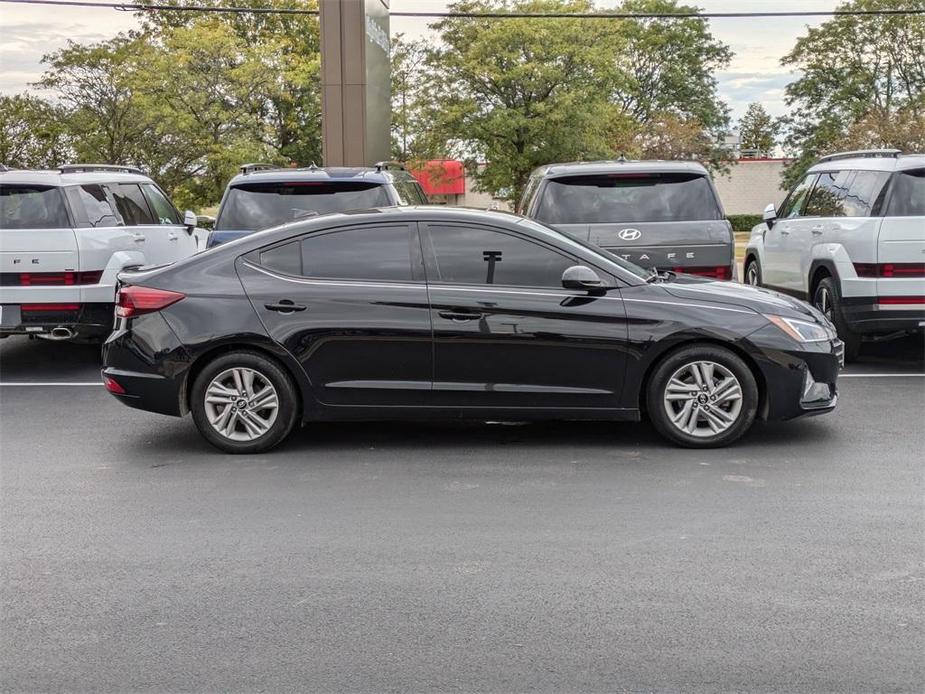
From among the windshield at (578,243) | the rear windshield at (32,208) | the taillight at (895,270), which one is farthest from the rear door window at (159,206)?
the taillight at (895,270)

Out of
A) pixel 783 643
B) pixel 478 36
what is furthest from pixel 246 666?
pixel 478 36

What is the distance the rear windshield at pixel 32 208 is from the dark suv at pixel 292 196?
148 cm

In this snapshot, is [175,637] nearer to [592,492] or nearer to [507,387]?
[592,492]

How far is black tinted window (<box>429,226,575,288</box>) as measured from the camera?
7.20 metres

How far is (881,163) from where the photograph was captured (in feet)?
32.6

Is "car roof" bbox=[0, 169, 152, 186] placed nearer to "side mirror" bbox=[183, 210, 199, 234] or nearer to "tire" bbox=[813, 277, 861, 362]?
"side mirror" bbox=[183, 210, 199, 234]

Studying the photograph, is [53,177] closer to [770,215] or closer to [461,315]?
[461,315]

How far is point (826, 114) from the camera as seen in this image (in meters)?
52.3

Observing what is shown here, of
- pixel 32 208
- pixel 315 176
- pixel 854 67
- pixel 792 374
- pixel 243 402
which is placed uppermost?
pixel 854 67

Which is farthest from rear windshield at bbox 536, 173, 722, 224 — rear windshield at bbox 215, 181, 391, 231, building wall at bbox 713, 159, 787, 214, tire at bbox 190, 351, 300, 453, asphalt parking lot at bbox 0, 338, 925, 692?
building wall at bbox 713, 159, 787, 214

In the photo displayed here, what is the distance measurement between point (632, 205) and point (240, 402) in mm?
4467

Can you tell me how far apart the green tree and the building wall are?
42.8 ft

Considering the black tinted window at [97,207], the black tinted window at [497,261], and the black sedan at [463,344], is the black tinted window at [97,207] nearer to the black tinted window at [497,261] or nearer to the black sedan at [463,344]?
the black sedan at [463,344]

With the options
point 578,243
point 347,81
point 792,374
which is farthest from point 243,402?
point 347,81
